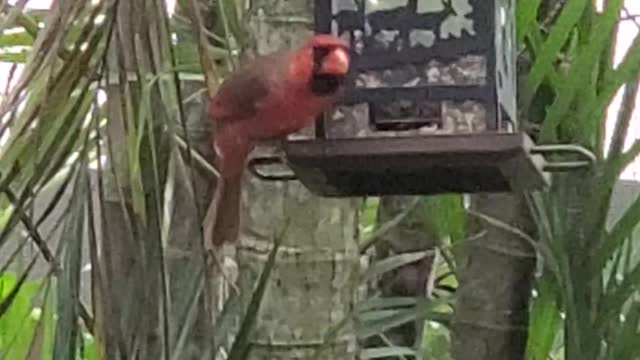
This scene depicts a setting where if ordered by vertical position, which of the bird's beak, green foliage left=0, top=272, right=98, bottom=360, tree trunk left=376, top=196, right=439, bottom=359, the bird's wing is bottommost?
tree trunk left=376, top=196, right=439, bottom=359

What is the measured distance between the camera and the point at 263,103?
1.07 meters

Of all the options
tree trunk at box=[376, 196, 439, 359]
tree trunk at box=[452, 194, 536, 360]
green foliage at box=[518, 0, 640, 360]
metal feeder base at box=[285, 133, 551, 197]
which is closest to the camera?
metal feeder base at box=[285, 133, 551, 197]

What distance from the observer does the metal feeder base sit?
98 cm

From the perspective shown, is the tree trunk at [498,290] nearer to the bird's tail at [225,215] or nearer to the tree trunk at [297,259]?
the tree trunk at [297,259]

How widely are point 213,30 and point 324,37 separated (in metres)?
0.27

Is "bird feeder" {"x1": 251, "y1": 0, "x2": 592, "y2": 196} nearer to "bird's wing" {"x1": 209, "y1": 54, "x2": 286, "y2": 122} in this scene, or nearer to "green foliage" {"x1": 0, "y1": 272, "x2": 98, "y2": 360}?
"bird's wing" {"x1": 209, "y1": 54, "x2": 286, "y2": 122}

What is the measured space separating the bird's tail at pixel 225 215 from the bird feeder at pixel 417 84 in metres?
0.04

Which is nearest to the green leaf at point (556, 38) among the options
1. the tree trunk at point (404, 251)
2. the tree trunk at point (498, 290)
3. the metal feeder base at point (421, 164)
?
the metal feeder base at point (421, 164)

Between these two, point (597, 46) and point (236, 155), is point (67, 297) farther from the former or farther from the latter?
point (597, 46)

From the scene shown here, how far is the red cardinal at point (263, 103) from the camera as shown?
102 cm

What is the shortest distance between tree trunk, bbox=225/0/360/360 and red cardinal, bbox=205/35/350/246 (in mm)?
104

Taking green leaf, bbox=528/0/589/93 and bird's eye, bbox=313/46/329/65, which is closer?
bird's eye, bbox=313/46/329/65

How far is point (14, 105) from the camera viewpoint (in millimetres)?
752

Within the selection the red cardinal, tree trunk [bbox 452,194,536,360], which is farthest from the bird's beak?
tree trunk [bbox 452,194,536,360]
